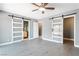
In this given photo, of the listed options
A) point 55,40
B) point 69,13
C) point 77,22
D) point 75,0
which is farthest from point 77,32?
point 75,0

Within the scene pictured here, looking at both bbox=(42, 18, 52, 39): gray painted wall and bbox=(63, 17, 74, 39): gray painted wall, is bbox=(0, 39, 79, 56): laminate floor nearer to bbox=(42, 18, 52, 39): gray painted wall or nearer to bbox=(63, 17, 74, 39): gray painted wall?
bbox=(42, 18, 52, 39): gray painted wall

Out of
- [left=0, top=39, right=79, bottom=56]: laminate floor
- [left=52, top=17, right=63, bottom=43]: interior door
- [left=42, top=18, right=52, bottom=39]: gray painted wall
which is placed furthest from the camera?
[left=42, top=18, right=52, bottom=39]: gray painted wall

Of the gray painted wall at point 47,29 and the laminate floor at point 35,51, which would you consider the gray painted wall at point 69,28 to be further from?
the laminate floor at point 35,51

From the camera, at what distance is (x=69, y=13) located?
397 centimetres

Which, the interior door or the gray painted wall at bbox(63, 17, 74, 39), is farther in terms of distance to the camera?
the gray painted wall at bbox(63, 17, 74, 39)

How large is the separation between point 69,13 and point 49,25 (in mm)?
1805

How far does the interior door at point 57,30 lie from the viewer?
4595 millimetres

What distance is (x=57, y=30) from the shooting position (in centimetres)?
481

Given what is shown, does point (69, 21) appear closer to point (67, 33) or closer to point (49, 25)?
point (67, 33)

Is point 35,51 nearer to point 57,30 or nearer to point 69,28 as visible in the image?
point 57,30

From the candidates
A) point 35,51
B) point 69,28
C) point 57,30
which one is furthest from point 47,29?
point 35,51

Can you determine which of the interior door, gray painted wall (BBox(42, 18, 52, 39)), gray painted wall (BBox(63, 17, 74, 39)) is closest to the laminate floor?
the interior door

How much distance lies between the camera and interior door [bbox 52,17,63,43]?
181 inches

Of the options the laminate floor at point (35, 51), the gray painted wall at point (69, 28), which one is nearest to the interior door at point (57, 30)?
the gray painted wall at point (69, 28)
